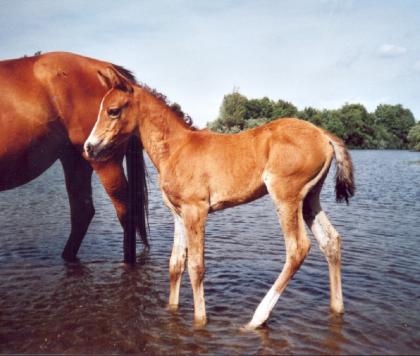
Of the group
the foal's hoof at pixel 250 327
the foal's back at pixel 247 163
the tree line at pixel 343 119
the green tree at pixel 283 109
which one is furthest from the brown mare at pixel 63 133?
the green tree at pixel 283 109

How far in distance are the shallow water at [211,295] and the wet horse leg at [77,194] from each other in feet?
1.13

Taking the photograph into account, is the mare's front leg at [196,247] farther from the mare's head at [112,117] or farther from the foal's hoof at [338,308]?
the foal's hoof at [338,308]

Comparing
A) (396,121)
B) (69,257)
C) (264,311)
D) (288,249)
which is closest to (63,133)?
(69,257)

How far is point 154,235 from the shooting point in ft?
27.2

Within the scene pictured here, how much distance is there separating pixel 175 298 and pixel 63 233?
436cm

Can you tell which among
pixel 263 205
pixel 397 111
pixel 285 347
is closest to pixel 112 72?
pixel 285 347

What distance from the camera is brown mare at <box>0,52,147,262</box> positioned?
5.31 m

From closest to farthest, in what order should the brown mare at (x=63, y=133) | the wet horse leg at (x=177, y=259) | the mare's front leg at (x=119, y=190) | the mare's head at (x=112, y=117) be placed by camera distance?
the mare's head at (x=112, y=117), the wet horse leg at (x=177, y=259), the brown mare at (x=63, y=133), the mare's front leg at (x=119, y=190)

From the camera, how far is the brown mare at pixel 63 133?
5.31 meters

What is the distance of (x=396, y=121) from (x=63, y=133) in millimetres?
115418

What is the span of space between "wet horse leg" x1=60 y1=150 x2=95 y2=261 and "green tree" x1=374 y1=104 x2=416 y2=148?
109 m

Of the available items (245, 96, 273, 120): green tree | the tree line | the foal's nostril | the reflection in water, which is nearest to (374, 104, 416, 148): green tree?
the tree line

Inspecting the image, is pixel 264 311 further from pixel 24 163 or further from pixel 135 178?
pixel 24 163

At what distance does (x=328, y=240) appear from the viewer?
4578 millimetres
